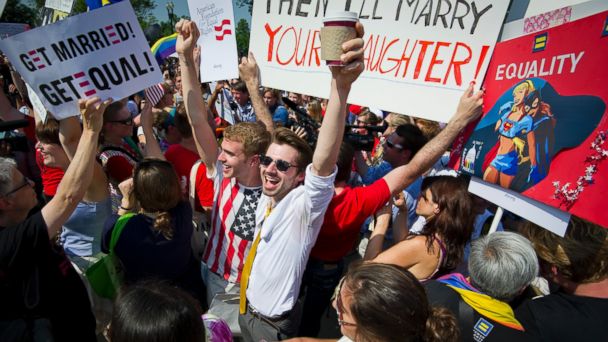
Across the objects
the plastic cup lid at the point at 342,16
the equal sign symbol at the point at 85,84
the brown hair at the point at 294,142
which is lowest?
the brown hair at the point at 294,142

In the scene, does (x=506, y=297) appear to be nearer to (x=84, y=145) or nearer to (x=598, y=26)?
(x=598, y=26)

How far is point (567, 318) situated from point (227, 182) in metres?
1.90

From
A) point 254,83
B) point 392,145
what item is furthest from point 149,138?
point 392,145

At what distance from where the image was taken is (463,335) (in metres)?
1.62

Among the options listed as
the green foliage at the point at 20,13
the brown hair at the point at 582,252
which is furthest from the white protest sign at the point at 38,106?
the green foliage at the point at 20,13

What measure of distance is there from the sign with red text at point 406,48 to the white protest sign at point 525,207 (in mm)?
429

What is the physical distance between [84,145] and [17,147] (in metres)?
2.28

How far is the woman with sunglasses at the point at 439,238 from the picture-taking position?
2.06 metres

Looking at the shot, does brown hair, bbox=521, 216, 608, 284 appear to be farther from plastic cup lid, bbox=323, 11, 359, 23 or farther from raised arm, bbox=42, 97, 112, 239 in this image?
raised arm, bbox=42, 97, 112, 239

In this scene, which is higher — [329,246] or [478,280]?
[478,280]

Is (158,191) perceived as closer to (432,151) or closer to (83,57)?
(83,57)

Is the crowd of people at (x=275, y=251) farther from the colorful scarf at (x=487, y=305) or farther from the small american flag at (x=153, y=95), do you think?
the small american flag at (x=153, y=95)

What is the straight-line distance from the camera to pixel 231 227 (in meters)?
2.37

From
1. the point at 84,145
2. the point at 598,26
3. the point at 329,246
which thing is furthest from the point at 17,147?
the point at 598,26
